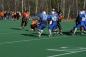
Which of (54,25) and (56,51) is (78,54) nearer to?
(56,51)

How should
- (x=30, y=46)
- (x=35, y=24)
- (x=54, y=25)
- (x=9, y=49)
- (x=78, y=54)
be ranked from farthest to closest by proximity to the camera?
(x=35, y=24), (x=54, y=25), (x=30, y=46), (x=9, y=49), (x=78, y=54)

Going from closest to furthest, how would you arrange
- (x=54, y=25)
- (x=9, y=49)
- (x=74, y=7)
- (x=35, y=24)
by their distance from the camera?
(x=9, y=49), (x=54, y=25), (x=35, y=24), (x=74, y=7)

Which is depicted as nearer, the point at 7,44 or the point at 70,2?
the point at 7,44

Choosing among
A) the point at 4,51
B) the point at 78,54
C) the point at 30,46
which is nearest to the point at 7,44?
the point at 30,46

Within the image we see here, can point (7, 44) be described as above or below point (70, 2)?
below

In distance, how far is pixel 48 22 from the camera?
3016 cm

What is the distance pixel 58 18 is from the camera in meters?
30.5

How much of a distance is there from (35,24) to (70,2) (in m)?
94.9

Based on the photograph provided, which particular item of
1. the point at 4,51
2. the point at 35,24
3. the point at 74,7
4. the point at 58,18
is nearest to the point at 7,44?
the point at 4,51

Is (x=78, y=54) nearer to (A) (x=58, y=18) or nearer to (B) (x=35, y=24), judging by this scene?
(A) (x=58, y=18)

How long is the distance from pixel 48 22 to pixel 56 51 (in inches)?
378

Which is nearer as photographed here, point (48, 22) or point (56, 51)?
point (56, 51)

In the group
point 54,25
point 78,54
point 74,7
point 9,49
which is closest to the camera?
point 78,54

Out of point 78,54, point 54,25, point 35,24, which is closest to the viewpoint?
point 78,54
